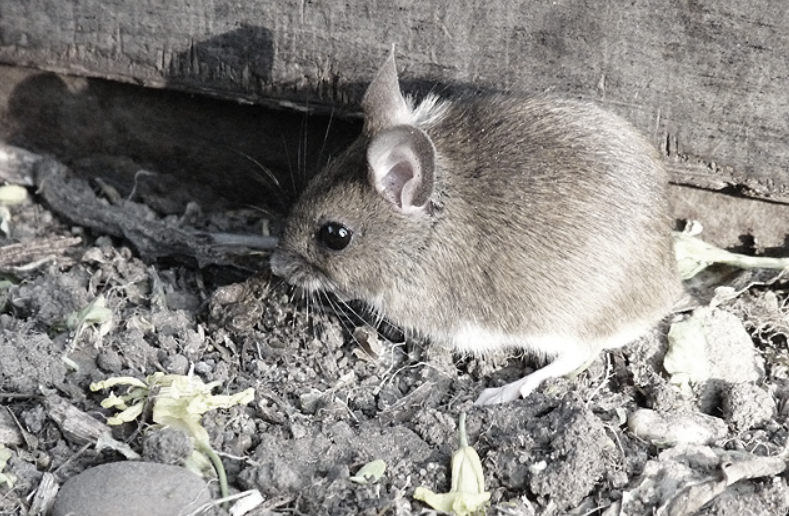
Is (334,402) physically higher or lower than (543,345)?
lower

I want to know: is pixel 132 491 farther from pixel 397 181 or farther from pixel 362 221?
pixel 397 181

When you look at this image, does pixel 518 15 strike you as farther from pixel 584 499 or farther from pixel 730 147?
pixel 584 499

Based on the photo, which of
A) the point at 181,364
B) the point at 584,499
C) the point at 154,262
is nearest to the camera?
the point at 584,499

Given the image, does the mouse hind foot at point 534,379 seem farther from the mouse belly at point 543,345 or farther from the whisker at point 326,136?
the whisker at point 326,136

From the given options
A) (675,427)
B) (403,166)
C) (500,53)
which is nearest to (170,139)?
(403,166)

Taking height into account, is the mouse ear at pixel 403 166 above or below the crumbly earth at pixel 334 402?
above

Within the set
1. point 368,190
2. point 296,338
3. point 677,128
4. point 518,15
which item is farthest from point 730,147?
point 296,338

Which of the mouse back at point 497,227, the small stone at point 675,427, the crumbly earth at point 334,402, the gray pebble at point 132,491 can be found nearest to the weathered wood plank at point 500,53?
the mouse back at point 497,227
